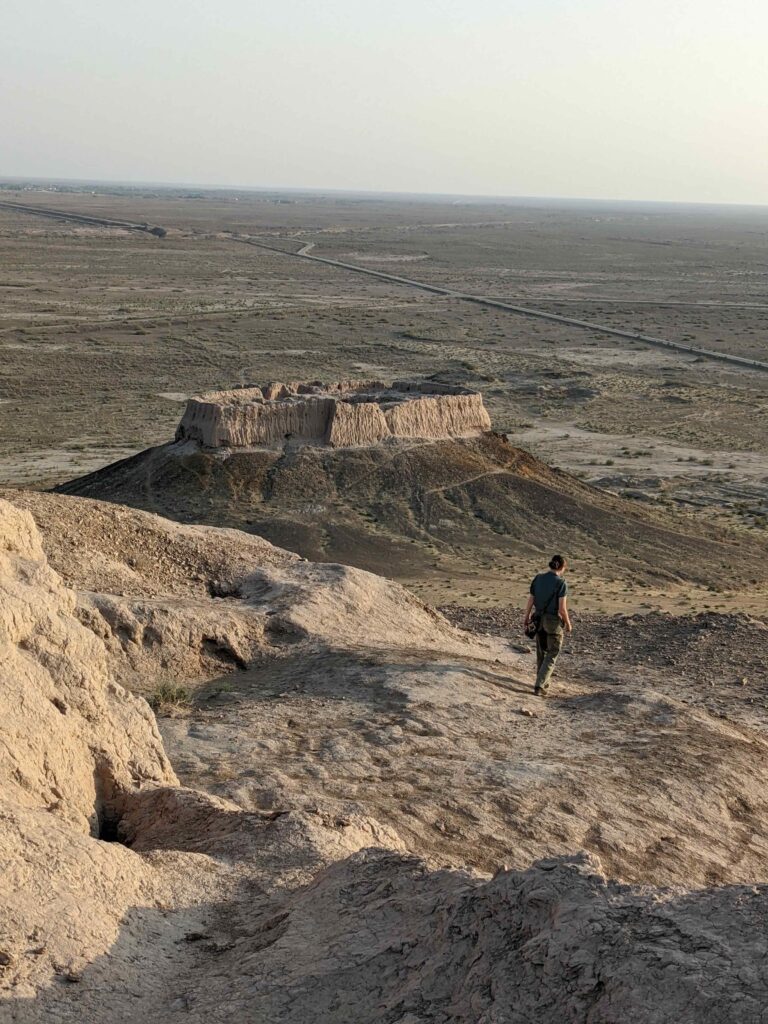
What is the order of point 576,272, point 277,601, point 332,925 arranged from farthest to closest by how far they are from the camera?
1. point 576,272
2. point 277,601
3. point 332,925

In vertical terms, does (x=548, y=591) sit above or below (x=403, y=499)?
above

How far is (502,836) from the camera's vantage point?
8359 millimetres

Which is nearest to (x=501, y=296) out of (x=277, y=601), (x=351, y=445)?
(x=351, y=445)

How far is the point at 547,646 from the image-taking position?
11703 mm

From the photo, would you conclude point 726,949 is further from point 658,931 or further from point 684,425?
point 684,425

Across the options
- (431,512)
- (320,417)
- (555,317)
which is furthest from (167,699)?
(555,317)

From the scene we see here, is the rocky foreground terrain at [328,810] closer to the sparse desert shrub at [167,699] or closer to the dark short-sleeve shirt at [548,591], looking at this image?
the sparse desert shrub at [167,699]

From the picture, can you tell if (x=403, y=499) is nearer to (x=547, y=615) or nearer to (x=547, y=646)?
(x=547, y=646)

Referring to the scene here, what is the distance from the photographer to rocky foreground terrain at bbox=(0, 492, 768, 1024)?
4867 millimetres

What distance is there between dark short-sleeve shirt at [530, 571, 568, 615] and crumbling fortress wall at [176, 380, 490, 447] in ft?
46.3

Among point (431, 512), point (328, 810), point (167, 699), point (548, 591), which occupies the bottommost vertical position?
point (431, 512)

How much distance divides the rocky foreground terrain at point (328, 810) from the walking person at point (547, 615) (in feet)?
1.30

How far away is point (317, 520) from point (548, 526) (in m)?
4.59

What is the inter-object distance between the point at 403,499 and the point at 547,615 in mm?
13263
